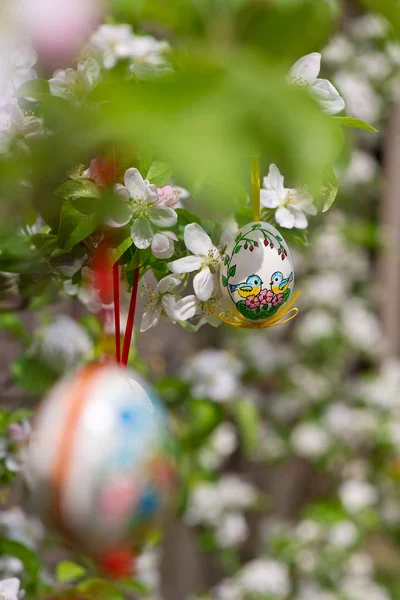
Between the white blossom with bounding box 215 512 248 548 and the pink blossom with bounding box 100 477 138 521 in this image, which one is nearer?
the pink blossom with bounding box 100 477 138 521

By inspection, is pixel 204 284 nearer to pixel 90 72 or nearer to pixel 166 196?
pixel 166 196

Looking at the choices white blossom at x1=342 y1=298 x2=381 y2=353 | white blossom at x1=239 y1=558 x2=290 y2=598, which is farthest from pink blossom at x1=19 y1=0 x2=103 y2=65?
white blossom at x1=342 y1=298 x2=381 y2=353

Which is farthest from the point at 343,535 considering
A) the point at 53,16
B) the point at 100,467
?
the point at 53,16

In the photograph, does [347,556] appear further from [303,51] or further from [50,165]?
[50,165]

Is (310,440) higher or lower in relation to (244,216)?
lower

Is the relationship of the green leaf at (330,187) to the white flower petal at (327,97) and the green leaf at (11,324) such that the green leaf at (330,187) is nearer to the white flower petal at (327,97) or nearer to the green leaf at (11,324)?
the white flower petal at (327,97)

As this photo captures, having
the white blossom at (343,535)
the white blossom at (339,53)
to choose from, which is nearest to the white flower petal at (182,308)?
the white blossom at (343,535)

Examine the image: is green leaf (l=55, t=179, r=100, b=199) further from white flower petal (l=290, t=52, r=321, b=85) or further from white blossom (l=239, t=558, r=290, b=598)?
white blossom (l=239, t=558, r=290, b=598)
